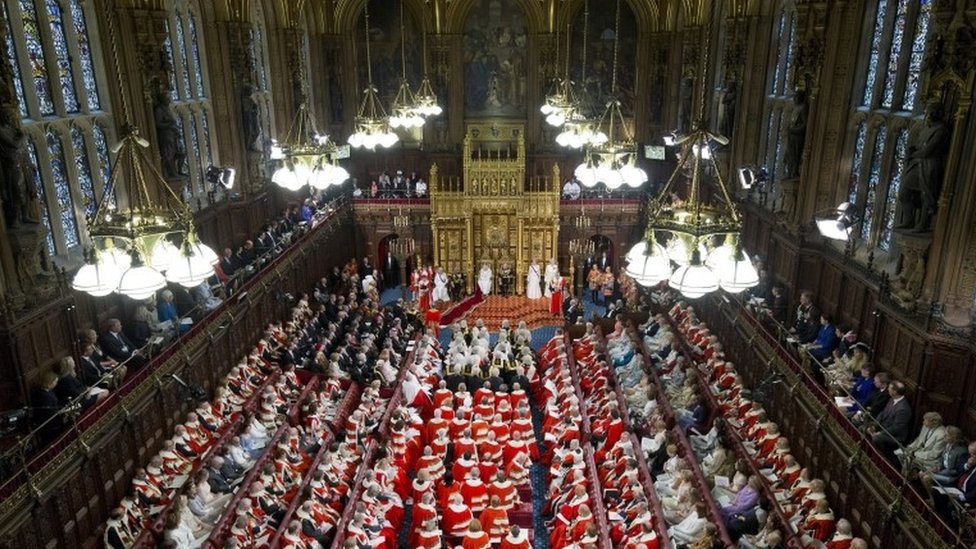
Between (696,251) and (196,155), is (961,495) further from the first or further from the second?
(196,155)

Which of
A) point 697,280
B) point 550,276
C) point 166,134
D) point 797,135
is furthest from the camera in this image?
point 550,276

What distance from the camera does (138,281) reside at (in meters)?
5.78

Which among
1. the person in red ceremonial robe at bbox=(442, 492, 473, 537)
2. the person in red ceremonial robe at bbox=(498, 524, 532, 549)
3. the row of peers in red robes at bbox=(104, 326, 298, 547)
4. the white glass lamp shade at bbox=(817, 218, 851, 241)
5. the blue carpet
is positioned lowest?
the blue carpet

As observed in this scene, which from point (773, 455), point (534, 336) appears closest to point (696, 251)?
point (773, 455)

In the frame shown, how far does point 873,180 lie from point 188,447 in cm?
1413

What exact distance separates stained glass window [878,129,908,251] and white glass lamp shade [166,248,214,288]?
38.9ft

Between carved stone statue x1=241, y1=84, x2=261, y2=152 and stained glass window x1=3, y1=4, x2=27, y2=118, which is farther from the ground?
stained glass window x1=3, y1=4, x2=27, y2=118

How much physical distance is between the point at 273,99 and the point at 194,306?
11.0 metres

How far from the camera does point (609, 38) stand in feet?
91.9

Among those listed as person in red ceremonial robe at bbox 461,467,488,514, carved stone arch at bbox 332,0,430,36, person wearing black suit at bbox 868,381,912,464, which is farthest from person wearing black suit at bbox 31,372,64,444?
carved stone arch at bbox 332,0,430,36

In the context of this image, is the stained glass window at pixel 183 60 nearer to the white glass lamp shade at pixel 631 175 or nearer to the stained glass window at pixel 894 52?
the white glass lamp shade at pixel 631 175

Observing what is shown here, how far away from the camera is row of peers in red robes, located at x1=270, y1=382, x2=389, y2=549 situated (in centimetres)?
1081

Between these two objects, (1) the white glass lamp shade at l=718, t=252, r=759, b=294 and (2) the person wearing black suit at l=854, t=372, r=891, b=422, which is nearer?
(1) the white glass lamp shade at l=718, t=252, r=759, b=294

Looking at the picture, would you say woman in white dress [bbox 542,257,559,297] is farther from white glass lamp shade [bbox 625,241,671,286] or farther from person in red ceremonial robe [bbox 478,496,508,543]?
white glass lamp shade [bbox 625,241,671,286]
